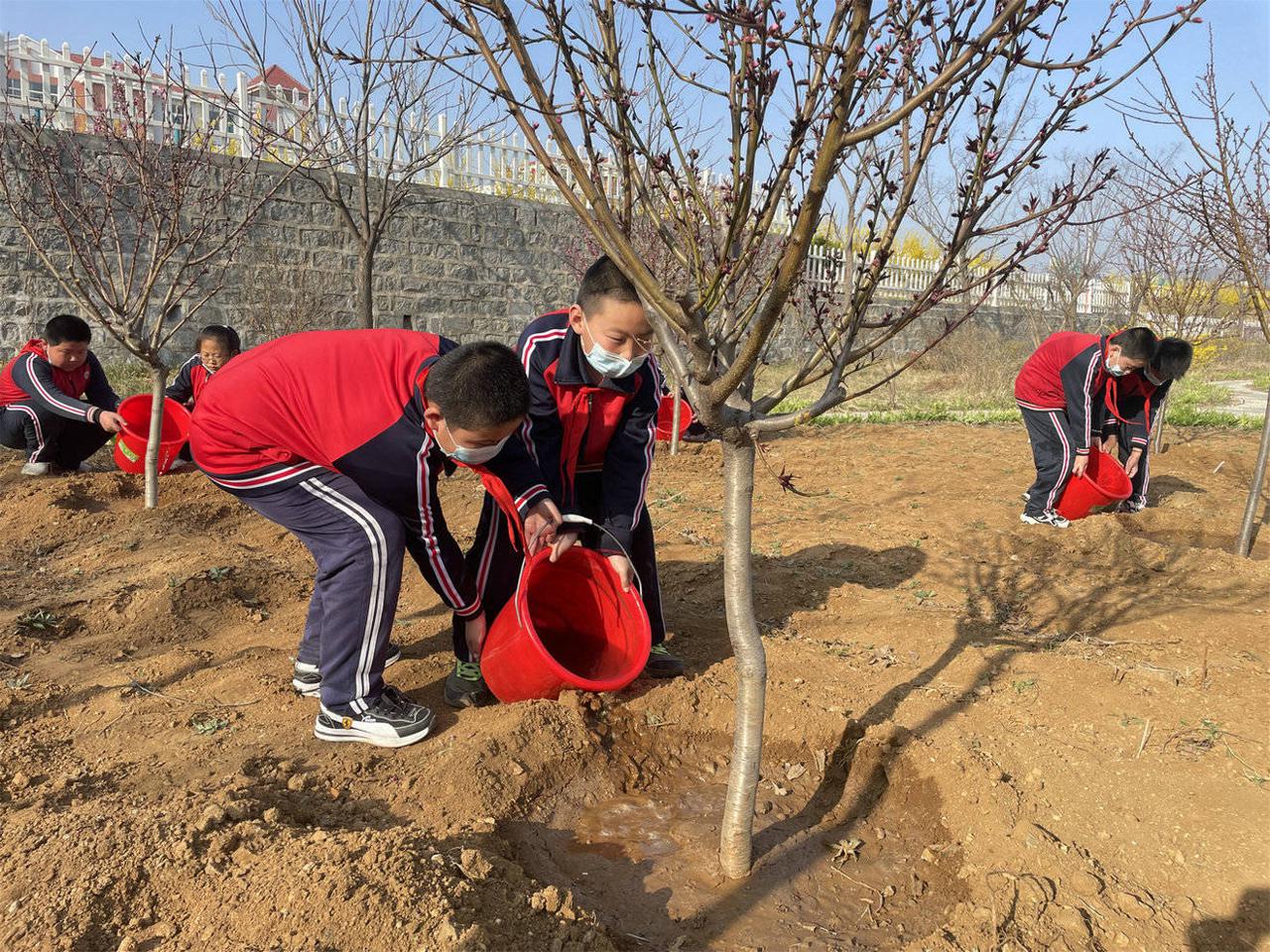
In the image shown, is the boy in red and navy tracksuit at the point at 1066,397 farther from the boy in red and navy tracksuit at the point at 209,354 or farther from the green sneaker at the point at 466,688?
the boy in red and navy tracksuit at the point at 209,354

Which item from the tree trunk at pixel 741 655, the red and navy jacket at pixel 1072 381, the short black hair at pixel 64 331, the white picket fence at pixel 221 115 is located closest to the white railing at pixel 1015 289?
the white picket fence at pixel 221 115

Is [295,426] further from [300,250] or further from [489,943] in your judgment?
[300,250]

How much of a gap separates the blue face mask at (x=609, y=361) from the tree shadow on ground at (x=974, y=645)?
138 centimetres

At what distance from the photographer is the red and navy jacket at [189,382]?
18.7ft

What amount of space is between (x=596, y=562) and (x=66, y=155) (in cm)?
812

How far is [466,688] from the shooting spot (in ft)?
10.2

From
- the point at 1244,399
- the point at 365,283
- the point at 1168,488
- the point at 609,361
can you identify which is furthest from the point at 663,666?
the point at 1244,399

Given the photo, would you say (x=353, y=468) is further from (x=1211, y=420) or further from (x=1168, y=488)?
(x=1211, y=420)

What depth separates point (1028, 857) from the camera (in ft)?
7.57

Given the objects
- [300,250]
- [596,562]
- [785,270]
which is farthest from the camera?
[300,250]

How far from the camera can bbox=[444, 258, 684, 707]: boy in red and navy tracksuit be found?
9.37ft

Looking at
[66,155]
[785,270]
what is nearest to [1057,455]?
Answer: [785,270]

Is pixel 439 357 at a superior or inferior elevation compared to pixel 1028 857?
superior

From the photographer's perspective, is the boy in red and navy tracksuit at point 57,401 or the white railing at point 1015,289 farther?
the white railing at point 1015,289
